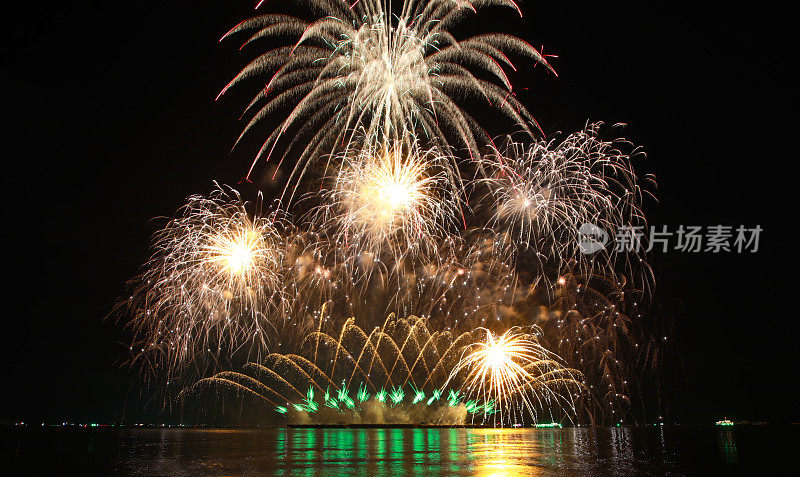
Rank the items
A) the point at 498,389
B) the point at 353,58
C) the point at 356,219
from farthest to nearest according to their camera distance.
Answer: the point at 498,389, the point at 356,219, the point at 353,58

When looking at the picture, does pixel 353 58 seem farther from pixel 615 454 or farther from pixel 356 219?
pixel 615 454

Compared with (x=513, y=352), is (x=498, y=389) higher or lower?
lower

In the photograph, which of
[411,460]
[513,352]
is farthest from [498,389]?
[411,460]

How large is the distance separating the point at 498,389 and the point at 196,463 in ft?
72.9

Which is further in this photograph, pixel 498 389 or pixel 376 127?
pixel 498 389

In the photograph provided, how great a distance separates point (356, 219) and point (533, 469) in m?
16.6

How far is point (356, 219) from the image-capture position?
1127 inches

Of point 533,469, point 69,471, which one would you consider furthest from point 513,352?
point 69,471

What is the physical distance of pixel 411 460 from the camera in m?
17.7

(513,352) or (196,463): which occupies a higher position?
(513,352)

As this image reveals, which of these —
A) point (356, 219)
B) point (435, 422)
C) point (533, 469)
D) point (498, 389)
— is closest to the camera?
point (533, 469)

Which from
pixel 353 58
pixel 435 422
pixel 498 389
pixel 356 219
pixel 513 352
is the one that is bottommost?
pixel 435 422

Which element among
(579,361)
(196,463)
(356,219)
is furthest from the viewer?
(579,361)

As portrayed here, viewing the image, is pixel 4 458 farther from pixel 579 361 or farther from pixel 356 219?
pixel 579 361
